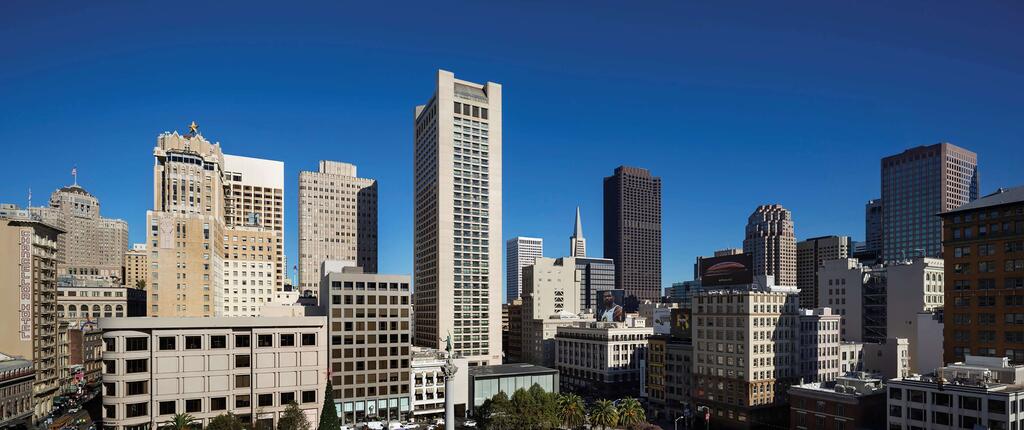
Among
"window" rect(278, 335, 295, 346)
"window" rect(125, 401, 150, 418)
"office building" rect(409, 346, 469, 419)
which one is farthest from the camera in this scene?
"office building" rect(409, 346, 469, 419)

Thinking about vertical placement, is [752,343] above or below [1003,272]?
below

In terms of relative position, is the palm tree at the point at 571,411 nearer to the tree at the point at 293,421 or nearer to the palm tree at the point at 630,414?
the palm tree at the point at 630,414

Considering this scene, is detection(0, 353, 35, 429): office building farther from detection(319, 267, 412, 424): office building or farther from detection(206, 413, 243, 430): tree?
detection(319, 267, 412, 424): office building

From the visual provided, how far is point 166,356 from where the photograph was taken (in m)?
111

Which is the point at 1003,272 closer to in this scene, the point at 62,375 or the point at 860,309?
the point at 860,309

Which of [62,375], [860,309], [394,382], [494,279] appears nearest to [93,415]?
[62,375]

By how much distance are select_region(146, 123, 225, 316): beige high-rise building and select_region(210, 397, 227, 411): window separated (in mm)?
59341

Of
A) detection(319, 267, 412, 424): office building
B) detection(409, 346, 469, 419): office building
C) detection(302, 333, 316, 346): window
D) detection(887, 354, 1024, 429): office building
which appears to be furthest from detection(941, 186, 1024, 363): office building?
detection(302, 333, 316, 346): window

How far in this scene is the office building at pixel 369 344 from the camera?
428 ft

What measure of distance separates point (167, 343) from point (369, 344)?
39.1m

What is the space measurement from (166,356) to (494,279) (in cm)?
10405

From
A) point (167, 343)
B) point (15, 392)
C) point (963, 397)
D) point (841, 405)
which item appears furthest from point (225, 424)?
point (963, 397)

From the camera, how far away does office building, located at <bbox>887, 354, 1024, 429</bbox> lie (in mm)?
89062

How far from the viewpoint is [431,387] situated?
14412 centimetres
